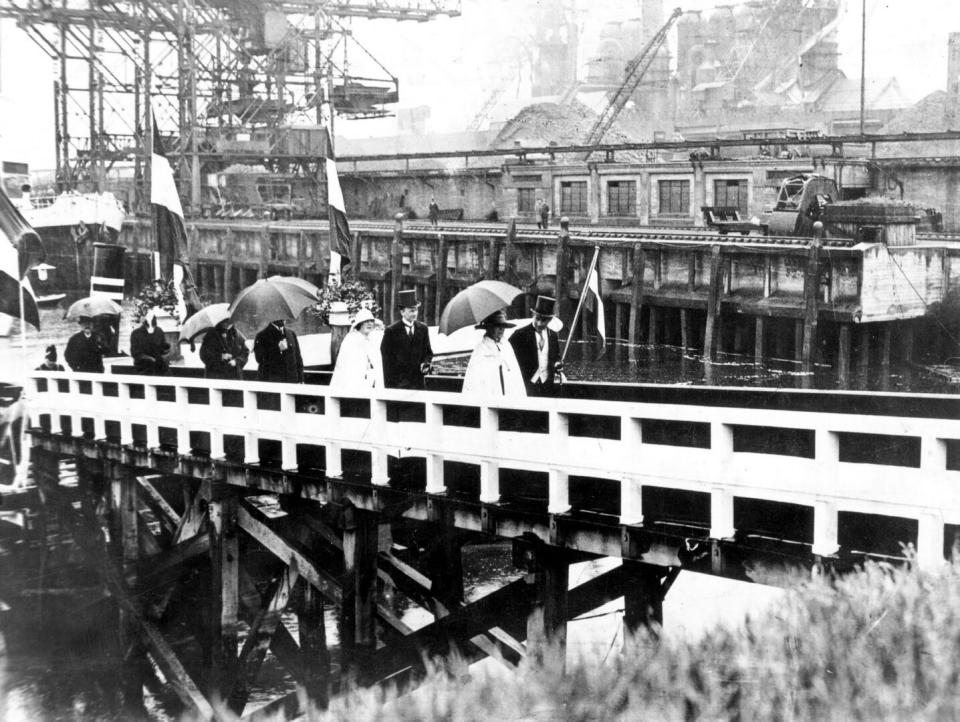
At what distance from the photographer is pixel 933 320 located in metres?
27.5

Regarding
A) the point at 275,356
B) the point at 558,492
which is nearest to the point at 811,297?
the point at 275,356

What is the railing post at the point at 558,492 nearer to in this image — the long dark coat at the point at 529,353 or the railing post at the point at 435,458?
the railing post at the point at 435,458

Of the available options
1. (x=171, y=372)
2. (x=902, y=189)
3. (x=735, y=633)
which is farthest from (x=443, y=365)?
(x=902, y=189)

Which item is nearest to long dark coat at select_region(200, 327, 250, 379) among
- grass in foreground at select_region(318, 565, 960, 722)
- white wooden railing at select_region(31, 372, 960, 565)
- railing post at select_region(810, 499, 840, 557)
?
white wooden railing at select_region(31, 372, 960, 565)

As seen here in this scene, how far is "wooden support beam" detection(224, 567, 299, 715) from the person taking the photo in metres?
10.9

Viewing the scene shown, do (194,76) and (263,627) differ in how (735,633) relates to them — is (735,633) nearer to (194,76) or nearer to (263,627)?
(263,627)

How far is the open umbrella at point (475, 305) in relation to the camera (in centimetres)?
1062

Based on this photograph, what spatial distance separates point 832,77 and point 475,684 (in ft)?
230

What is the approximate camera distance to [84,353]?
15297 millimetres

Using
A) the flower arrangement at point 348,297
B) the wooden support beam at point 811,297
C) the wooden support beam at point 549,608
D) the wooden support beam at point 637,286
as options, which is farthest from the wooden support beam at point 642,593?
the wooden support beam at point 637,286

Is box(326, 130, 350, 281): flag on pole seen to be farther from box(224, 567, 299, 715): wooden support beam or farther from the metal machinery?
the metal machinery

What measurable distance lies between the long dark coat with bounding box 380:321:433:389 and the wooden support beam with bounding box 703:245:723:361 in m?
19.1

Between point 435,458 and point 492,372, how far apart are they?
40.2 inches

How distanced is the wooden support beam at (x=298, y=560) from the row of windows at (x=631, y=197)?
3575cm
